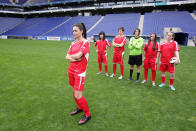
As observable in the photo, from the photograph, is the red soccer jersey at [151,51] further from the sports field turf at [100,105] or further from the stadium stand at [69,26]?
the stadium stand at [69,26]

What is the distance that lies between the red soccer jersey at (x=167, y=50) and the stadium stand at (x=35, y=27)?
112 feet

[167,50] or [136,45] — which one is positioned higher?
[136,45]

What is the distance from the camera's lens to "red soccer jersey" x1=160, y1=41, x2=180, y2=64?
14.1 feet

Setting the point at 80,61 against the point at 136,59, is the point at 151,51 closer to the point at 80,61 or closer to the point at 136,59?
the point at 136,59

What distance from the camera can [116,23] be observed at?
29688 mm

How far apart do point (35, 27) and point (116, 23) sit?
22.8 metres

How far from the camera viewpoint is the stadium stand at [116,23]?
27.3 meters

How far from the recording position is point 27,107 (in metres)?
3.33

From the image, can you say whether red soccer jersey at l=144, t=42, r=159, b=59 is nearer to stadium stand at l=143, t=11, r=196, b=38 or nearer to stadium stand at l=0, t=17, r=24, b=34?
stadium stand at l=143, t=11, r=196, b=38

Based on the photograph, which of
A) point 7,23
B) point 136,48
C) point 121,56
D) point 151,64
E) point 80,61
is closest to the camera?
point 80,61

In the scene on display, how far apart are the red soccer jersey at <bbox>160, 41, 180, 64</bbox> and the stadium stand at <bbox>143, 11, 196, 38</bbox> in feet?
66.0

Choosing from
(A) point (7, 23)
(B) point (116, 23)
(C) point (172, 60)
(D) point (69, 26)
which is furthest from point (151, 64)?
(A) point (7, 23)

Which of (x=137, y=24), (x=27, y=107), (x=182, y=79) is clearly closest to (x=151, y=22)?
(x=137, y=24)

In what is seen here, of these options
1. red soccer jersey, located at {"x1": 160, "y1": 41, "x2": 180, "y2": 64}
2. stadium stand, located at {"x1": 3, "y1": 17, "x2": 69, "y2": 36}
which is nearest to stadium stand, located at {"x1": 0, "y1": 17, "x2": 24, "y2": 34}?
stadium stand, located at {"x1": 3, "y1": 17, "x2": 69, "y2": 36}
